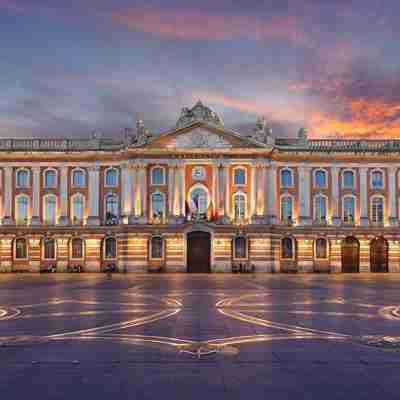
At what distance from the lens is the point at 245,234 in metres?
62.9

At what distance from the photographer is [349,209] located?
66312 mm

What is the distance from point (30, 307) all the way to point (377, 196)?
51427 millimetres

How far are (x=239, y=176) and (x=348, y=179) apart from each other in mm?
14641

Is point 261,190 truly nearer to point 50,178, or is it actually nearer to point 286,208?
point 286,208

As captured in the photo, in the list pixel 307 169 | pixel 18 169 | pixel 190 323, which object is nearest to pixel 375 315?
pixel 190 323

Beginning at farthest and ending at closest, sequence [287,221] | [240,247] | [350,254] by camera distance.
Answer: [350,254] < [287,221] < [240,247]

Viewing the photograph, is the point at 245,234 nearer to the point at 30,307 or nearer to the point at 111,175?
the point at 111,175

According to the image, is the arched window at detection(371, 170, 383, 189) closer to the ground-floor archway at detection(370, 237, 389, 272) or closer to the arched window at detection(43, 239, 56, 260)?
the ground-floor archway at detection(370, 237, 389, 272)

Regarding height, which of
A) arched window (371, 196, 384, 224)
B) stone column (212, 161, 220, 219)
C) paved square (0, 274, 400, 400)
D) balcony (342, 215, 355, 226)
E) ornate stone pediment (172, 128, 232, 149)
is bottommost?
paved square (0, 274, 400, 400)

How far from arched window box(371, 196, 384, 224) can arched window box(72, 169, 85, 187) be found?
38.1m

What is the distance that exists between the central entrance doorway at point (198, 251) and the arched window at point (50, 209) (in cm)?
1817

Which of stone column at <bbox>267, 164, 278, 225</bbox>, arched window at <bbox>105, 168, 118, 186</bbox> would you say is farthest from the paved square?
arched window at <bbox>105, 168, 118, 186</bbox>

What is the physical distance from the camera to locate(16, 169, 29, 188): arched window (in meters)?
66.4

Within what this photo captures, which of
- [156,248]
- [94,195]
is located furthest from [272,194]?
[94,195]
